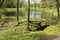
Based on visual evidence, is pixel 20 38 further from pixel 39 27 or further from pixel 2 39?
pixel 39 27

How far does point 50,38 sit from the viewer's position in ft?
44.6

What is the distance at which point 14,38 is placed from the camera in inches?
526

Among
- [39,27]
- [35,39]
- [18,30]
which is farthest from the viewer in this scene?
[39,27]

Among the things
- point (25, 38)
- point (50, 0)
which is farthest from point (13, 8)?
point (25, 38)

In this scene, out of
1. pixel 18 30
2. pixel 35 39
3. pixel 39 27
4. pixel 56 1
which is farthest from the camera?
pixel 56 1

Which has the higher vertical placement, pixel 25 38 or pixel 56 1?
pixel 56 1

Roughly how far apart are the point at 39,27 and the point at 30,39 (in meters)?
9.30

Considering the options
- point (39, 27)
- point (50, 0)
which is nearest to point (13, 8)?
point (50, 0)

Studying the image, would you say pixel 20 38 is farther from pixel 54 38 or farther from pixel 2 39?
pixel 54 38

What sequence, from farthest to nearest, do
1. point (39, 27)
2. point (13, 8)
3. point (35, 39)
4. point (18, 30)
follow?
point (13, 8) → point (39, 27) → point (18, 30) → point (35, 39)

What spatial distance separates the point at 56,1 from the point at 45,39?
60.3 ft

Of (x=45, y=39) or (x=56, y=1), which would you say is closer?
(x=45, y=39)

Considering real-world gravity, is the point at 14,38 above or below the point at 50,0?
below

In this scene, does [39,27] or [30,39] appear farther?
[39,27]
